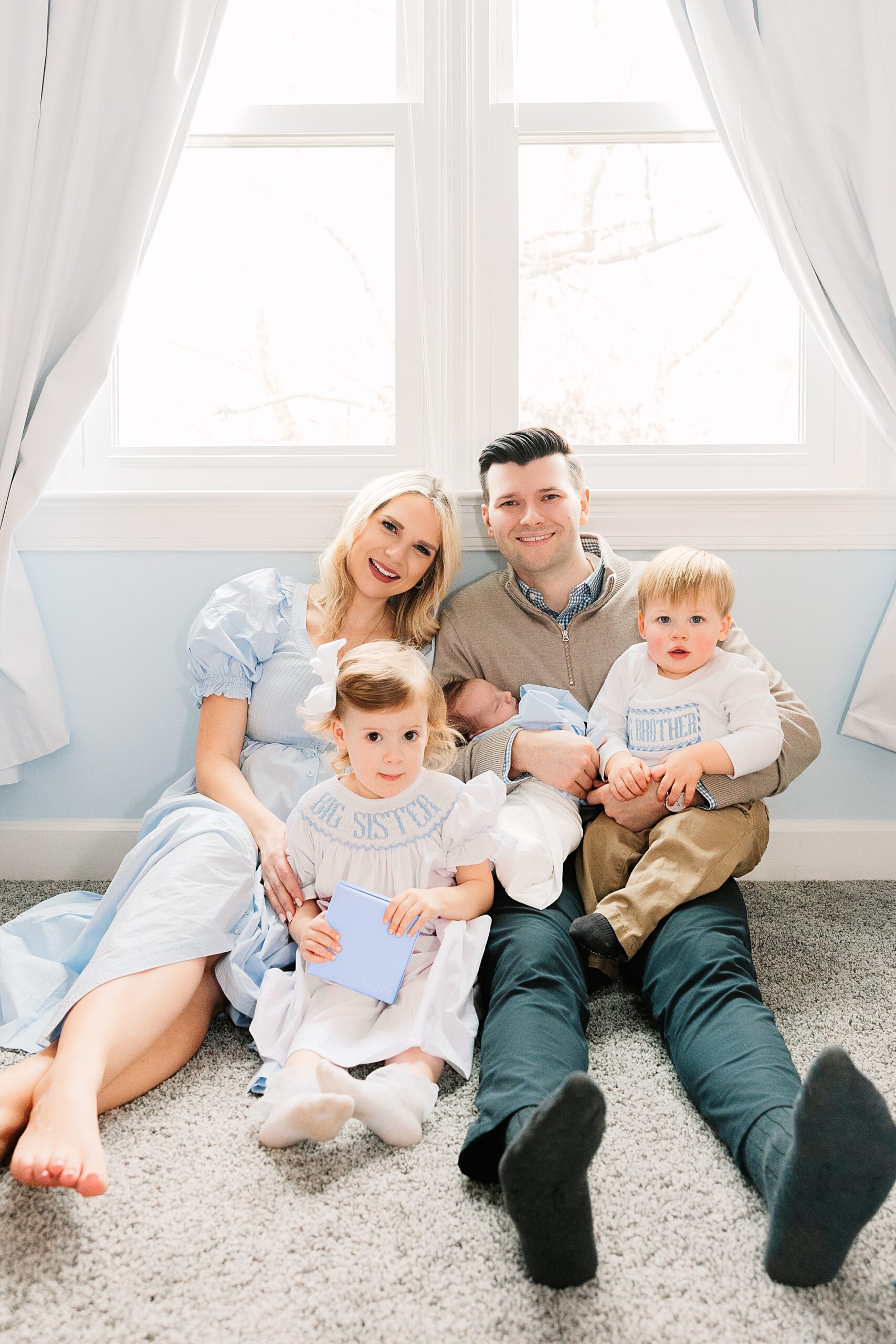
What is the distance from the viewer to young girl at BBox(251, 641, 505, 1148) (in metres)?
1.11

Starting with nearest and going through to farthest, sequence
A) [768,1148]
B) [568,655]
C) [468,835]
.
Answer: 1. [768,1148]
2. [468,835]
3. [568,655]

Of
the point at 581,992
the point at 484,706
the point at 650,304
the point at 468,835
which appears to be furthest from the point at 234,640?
the point at 650,304

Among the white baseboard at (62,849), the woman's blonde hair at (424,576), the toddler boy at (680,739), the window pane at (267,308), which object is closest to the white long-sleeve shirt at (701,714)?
the toddler boy at (680,739)

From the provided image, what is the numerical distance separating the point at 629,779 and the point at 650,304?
118 centimetres

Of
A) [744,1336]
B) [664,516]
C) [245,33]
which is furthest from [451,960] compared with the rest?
[245,33]

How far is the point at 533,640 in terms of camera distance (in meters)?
1.68

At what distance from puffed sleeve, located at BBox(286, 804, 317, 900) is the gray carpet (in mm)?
303

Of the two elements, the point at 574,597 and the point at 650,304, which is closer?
the point at 574,597

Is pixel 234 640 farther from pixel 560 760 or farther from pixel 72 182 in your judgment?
pixel 72 182

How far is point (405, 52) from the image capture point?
6.24ft

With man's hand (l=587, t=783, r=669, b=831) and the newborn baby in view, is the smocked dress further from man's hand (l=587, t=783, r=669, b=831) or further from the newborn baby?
man's hand (l=587, t=783, r=669, b=831)

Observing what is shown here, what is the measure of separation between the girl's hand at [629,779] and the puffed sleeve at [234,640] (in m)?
0.65

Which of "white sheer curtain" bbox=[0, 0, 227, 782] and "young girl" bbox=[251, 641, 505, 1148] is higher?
"white sheer curtain" bbox=[0, 0, 227, 782]

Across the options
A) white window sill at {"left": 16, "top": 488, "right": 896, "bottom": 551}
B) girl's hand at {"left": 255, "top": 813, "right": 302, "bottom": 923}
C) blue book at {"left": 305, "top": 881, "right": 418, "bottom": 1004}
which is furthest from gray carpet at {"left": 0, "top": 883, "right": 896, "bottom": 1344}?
white window sill at {"left": 16, "top": 488, "right": 896, "bottom": 551}
